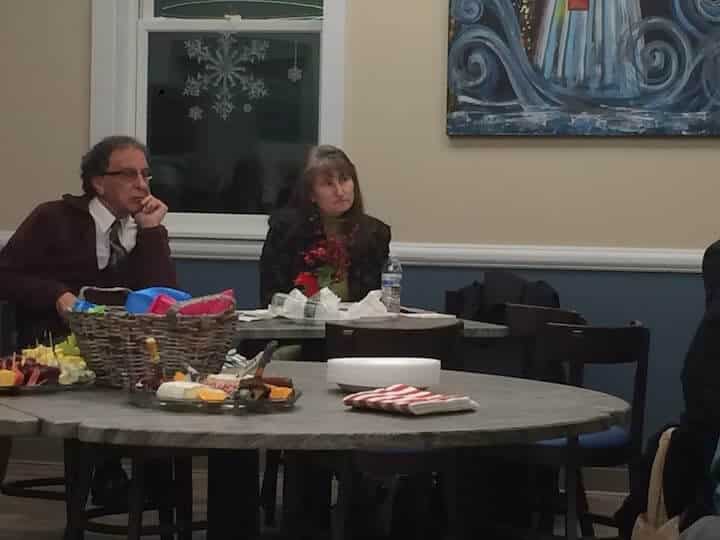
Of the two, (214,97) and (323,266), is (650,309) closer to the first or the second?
(323,266)

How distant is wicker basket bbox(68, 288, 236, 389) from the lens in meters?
2.30

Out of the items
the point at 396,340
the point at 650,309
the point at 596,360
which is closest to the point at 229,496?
the point at 396,340

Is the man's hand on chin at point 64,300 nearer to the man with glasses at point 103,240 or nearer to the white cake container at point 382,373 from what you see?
the man with glasses at point 103,240

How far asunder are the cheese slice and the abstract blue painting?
3.10 meters

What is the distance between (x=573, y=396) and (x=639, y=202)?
2.66m

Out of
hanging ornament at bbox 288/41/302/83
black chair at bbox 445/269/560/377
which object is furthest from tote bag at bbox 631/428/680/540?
hanging ornament at bbox 288/41/302/83

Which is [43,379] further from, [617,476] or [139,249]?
[617,476]

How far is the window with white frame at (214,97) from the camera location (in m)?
5.40

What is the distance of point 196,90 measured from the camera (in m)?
5.51

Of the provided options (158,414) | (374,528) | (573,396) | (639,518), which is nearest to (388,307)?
(374,528)

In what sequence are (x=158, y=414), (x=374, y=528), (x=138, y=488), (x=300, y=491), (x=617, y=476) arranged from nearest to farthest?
(x=158, y=414) < (x=138, y=488) < (x=300, y=491) < (x=374, y=528) < (x=617, y=476)

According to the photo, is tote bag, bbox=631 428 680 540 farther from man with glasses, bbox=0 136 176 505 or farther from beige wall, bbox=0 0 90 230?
beige wall, bbox=0 0 90 230

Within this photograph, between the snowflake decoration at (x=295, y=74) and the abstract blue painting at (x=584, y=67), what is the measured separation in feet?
2.25

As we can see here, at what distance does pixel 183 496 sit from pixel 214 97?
7.97ft
